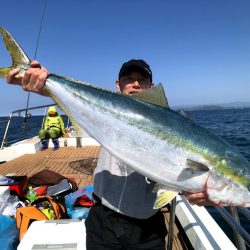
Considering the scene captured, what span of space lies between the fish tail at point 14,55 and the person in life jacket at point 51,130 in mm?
11040

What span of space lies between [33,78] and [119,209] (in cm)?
150

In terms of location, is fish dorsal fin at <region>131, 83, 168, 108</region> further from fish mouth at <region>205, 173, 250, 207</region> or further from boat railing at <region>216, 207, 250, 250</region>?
boat railing at <region>216, 207, 250, 250</region>

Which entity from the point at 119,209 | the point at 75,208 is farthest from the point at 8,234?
the point at 119,209

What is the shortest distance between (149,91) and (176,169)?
723 millimetres

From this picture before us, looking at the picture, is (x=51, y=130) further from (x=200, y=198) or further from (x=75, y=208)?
(x=200, y=198)

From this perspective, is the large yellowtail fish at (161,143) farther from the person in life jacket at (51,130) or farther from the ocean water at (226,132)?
the person in life jacket at (51,130)

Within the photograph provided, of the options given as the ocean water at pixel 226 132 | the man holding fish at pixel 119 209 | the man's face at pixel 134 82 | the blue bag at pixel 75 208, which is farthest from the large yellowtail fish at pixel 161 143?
the blue bag at pixel 75 208

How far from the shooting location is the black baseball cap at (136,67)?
10.1 feet

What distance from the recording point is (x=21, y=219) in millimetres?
4453

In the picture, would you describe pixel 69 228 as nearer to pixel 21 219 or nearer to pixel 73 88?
pixel 21 219

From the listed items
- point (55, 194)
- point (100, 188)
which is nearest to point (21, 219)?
point (55, 194)

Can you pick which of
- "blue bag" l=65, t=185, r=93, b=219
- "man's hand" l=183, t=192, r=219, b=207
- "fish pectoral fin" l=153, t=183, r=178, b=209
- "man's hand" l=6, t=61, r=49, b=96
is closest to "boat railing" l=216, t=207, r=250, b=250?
"man's hand" l=183, t=192, r=219, b=207

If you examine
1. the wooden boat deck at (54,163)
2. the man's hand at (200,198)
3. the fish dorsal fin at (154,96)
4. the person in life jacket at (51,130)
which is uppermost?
the fish dorsal fin at (154,96)

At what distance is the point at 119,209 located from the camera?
105 inches
